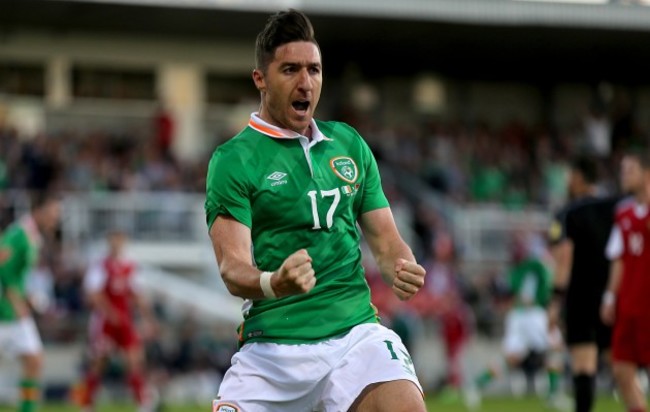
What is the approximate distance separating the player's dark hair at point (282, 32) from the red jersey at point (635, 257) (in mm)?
5532

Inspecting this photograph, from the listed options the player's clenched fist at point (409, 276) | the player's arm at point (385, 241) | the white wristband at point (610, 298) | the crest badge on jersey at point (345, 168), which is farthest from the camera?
the white wristband at point (610, 298)

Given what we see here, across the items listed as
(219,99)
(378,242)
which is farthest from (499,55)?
(378,242)

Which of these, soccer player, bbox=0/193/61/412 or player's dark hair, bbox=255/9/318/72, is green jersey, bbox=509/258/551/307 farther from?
player's dark hair, bbox=255/9/318/72

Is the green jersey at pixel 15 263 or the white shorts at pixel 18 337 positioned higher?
Answer: the green jersey at pixel 15 263

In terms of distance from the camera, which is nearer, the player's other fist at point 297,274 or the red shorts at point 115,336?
the player's other fist at point 297,274

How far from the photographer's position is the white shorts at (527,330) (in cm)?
2141

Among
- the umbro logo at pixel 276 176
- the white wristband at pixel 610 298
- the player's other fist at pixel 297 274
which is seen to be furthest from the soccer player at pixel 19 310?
the player's other fist at pixel 297 274

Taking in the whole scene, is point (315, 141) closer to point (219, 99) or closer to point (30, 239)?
point (30, 239)

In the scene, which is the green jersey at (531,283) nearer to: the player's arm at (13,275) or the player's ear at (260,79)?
the player's arm at (13,275)

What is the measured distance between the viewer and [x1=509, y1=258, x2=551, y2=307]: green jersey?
20.9 meters

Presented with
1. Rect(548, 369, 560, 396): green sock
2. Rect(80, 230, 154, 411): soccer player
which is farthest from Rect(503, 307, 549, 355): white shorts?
Rect(80, 230, 154, 411): soccer player

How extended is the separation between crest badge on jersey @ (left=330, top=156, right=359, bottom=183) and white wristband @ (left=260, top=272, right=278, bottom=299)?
80cm

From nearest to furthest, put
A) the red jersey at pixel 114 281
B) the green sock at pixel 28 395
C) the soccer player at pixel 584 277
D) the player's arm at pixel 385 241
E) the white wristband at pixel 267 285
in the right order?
the white wristband at pixel 267 285 < the player's arm at pixel 385 241 < the soccer player at pixel 584 277 < the green sock at pixel 28 395 < the red jersey at pixel 114 281

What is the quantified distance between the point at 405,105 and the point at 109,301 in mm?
17794
